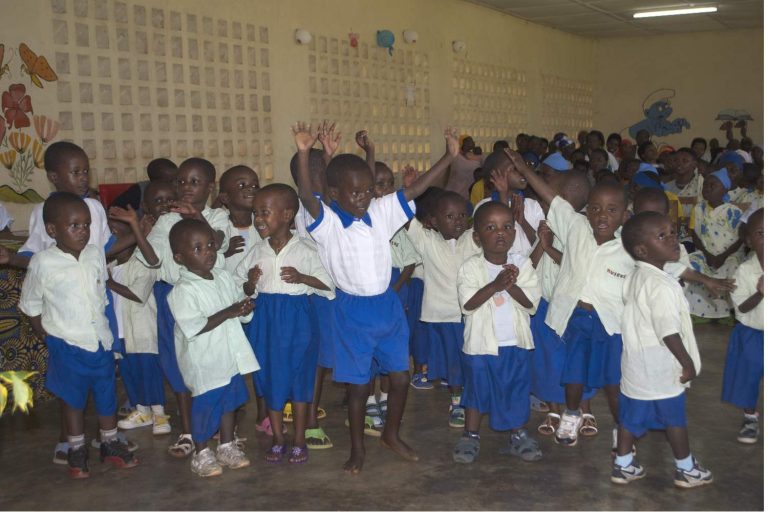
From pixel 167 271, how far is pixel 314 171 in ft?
2.87

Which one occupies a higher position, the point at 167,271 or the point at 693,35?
the point at 693,35

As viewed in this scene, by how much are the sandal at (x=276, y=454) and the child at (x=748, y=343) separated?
6.75 feet

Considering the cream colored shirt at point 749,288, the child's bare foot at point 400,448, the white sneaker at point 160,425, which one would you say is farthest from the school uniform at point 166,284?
the cream colored shirt at point 749,288

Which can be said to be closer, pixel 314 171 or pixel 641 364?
pixel 641 364

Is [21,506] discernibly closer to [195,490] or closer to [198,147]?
[195,490]

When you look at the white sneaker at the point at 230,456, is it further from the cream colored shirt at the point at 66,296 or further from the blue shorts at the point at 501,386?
the blue shorts at the point at 501,386

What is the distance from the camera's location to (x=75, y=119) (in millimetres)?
5918

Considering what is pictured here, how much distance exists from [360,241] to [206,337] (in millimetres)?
772

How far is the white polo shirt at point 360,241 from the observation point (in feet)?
11.5

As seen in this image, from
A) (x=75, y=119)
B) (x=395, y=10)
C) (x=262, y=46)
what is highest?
(x=395, y=10)

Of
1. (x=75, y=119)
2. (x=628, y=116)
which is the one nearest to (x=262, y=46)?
(x=75, y=119)

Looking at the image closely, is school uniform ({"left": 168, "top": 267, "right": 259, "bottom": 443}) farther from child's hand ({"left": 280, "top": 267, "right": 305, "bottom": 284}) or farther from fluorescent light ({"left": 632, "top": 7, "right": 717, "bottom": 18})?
fluorescent light ({"left": 632, "top": 7, "right": 717, "bottom": 18})

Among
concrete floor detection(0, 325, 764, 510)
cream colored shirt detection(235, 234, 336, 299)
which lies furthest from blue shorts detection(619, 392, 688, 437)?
cream colored shirt detection(235, 234, 336, 299)

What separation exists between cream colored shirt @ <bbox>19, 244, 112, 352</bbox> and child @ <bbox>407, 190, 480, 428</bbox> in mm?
1702
